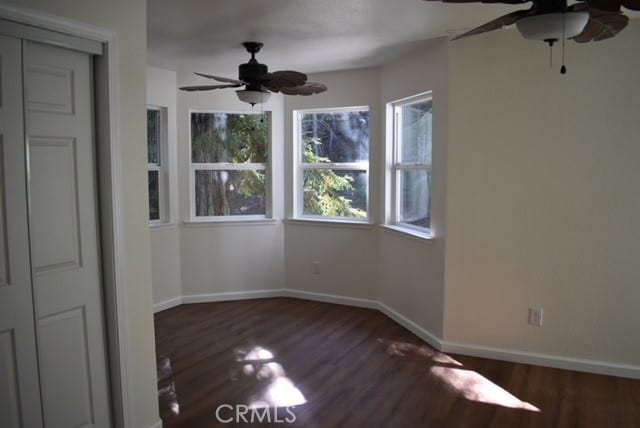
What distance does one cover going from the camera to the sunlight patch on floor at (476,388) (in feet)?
9.59

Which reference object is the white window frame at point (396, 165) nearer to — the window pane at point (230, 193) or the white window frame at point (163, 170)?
the window pane at point (230, 193)

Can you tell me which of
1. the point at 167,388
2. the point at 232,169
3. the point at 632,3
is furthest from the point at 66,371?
the point at 232,169

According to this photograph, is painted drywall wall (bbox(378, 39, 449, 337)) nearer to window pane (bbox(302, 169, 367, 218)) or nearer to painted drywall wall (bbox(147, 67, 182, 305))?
window pane (bbox(302, 169, 367, 218))

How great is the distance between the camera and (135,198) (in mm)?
2365

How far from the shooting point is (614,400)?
9.68 feet

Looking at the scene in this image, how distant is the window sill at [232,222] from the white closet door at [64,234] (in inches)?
107

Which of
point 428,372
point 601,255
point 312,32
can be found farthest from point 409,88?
point 428,372

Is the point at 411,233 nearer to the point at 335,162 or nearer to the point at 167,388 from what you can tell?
the point at 335,162

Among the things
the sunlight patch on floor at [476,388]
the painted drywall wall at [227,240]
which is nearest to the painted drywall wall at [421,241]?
the sunlight patch on floor at [476,388]

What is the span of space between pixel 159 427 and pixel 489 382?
2.10 meters

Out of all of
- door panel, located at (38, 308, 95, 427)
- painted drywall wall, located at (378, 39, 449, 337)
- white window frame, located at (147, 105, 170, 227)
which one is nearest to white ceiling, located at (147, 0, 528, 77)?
painted drywall wall, located at (378, 39, 449, 337)

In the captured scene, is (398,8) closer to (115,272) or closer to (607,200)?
(607,200)

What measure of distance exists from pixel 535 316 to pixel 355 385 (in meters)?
1.41

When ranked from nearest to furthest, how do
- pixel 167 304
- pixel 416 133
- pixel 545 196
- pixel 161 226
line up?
pixel 545 196 < pixel 416 133 < pixel 161 226 < pixel 167 304
